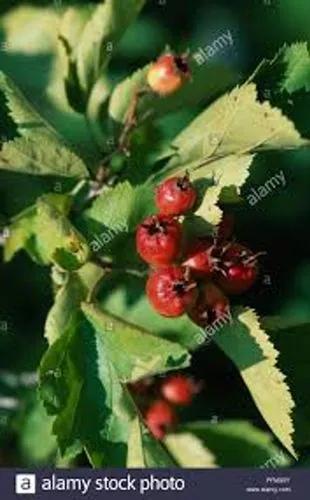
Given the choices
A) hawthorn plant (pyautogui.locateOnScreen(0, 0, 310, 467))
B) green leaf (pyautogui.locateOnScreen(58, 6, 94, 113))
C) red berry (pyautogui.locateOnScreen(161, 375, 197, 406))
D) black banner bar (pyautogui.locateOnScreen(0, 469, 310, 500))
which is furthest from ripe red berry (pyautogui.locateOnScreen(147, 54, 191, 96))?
black banner bar (pyautogui.locateOnScreen(0, 469, 310, 500))

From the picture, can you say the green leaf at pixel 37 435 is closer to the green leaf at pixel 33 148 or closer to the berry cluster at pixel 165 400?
the berry cluster at pixel 165 400

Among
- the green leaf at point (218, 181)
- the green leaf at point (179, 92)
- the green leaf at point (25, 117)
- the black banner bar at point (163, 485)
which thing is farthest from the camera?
the black banner bar at point (163, 485)

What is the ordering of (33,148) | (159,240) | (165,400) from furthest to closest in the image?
(165,400) < (33,148) < (159,240)

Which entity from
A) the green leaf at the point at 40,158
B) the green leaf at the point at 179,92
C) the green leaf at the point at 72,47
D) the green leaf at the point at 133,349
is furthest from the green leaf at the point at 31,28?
the green leaf at the point at 133,349

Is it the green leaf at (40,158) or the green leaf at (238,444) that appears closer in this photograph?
the green leaf at (40,158)

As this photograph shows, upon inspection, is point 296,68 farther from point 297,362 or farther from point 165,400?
point 165,400

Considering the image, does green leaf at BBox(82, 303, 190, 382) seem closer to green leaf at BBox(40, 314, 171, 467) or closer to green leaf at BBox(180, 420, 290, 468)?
green leaf at BBox(40, 314, 171, 467)

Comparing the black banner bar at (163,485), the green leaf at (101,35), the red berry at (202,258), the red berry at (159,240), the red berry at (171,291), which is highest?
the green leaf at (101,35)

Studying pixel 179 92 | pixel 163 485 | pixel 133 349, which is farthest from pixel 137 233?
pixel 163 485
